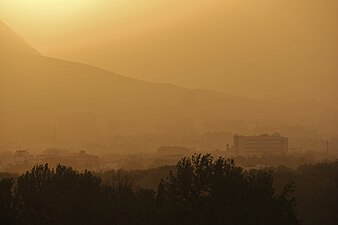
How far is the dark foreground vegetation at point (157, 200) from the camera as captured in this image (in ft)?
25.0

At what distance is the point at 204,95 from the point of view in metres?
58.6

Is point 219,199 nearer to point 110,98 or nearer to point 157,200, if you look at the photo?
point 157,200

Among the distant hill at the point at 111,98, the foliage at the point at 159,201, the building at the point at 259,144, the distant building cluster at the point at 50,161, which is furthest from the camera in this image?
the distant hill at the point at 111,98

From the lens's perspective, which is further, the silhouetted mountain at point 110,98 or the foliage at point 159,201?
the silhouetted mountain at point 110,98

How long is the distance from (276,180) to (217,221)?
197 inches

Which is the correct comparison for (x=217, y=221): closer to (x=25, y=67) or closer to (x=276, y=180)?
(x=276, y=180)

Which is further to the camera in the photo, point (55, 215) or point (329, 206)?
point (329, 206)

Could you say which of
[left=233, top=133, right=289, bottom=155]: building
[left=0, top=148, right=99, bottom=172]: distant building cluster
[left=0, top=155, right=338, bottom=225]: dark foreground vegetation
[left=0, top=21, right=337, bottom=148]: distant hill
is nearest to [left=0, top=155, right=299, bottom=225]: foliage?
[left=0, top=155, right=338, bottom=225]: dark foreground vegetation

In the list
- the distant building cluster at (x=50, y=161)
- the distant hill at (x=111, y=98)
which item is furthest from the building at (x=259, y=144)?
the distant hill at (x=111, y=98)

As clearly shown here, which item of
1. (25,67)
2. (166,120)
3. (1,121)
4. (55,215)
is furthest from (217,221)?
(25,67)

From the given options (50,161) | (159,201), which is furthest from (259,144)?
(159,201)

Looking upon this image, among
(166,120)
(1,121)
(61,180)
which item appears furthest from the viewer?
(166,120)

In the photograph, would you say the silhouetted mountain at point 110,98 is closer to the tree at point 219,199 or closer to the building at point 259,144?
the building at point 259,144

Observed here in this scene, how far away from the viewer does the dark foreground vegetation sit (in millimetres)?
7613
